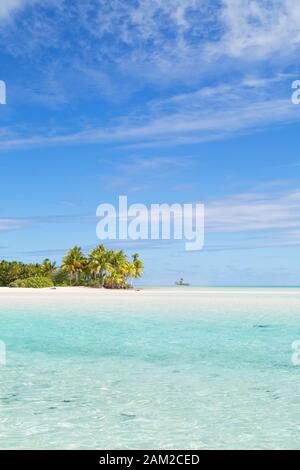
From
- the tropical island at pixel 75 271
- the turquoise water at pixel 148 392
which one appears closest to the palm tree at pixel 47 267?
the tropical island at pixel 75 271

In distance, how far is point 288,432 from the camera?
8414mm


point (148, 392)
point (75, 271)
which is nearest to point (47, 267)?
point (75, 271)

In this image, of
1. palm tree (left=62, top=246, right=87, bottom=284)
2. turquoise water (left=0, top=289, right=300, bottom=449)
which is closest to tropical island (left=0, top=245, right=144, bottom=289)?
palm tree (left=62, top=246, right=87, bottom=284)

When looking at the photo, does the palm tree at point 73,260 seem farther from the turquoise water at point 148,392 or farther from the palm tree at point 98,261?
the turquoise water at point 148,392

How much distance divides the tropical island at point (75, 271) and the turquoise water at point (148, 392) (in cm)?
6102

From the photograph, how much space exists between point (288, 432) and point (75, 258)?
248 ft

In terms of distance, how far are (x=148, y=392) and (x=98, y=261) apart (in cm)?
7286

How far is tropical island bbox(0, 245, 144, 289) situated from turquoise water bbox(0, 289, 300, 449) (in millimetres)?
61019

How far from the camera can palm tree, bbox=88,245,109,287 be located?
83.3 meters

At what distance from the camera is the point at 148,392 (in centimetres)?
1095

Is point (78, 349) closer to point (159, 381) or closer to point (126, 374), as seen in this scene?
point (126, 374)

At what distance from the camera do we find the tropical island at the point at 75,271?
82750 millimetres

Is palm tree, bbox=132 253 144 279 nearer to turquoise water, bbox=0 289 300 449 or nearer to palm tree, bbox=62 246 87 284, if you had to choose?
palm tree, bbox=62 246 87 284

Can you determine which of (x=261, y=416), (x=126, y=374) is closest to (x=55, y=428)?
(x=261, y=416)
